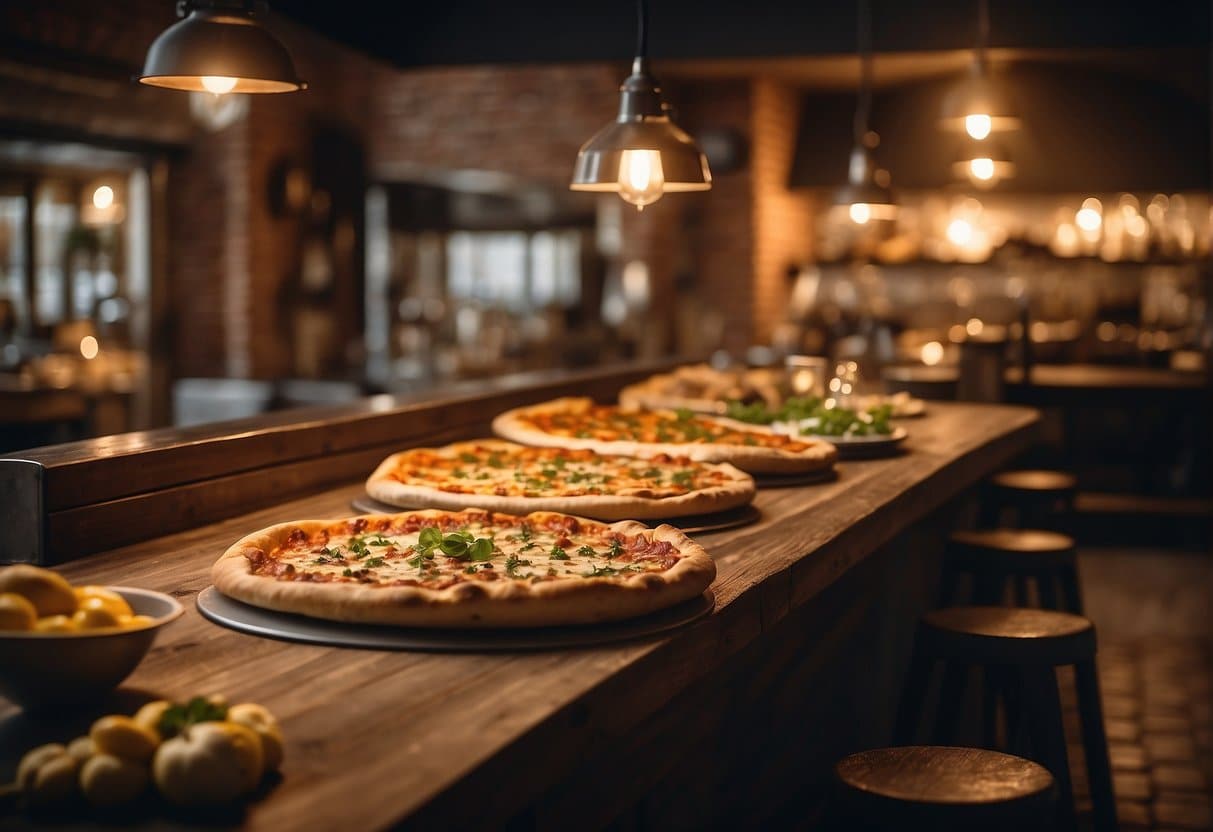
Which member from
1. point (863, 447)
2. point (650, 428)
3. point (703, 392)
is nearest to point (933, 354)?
point (703, 392)

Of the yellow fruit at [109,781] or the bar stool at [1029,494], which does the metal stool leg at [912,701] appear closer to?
the bar stool at [1029,494]

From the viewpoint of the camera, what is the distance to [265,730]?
53.0 inches

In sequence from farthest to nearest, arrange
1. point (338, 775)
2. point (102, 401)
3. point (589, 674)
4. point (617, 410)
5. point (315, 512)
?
point (102, 401) < point (617, 410) < point (315, 512) < point (589, 674) < point (338, 775)

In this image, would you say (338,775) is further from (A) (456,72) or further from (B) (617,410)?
(A) (456,72)

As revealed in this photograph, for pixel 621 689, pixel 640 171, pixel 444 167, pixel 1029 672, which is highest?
pixel 444 167

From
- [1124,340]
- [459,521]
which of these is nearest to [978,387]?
[1124,340]

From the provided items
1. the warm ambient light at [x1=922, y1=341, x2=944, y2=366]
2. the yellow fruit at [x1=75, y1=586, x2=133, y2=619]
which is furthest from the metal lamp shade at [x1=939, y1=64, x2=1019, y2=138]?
the yellow fruit at [x1=75, y1=586, x2=133, y2=619]

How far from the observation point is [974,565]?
3.95 metres

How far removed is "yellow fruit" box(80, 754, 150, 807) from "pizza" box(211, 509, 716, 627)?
0.58 metres

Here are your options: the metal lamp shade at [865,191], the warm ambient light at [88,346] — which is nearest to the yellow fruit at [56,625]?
the metal lamp shade at [865,191]

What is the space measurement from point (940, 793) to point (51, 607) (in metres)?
1.18

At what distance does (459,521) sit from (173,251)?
6.95 metres

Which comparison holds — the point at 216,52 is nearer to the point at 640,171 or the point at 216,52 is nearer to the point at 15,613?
the point at 640,171

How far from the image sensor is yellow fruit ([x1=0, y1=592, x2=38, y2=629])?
1493 millimetres
